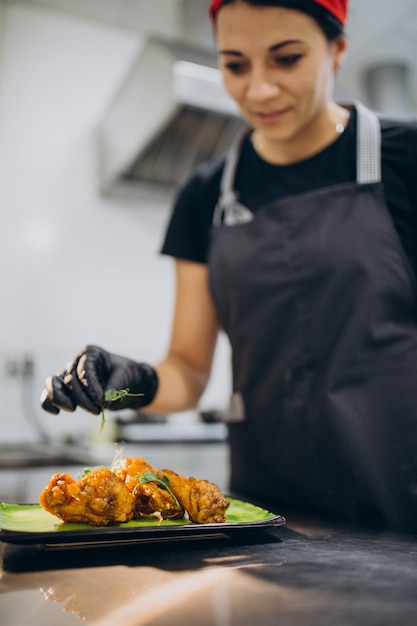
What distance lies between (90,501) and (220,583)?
0.27 m

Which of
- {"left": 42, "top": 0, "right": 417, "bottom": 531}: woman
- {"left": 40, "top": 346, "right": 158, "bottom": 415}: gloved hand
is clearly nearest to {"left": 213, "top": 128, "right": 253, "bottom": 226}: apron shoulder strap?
{"left": 42, "top": 0, "right": 417, "bottom": 531}: woman

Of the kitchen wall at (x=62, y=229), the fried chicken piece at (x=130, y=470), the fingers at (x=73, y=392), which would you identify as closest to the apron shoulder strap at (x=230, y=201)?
the fingers at (x=73, y=392)

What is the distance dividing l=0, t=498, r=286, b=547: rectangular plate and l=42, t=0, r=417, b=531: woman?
0.78ft

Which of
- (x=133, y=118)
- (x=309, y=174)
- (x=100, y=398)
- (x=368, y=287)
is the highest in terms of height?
(x=133, y=118)

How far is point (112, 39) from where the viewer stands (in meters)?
3.57

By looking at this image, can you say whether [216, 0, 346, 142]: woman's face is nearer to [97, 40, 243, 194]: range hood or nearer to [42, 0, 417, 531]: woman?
[42, 0, 417, 531]: woman

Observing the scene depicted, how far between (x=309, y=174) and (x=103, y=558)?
1.04 meters

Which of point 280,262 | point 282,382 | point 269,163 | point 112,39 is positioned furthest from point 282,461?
point 112,39

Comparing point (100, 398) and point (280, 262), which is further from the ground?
point (280, 262)

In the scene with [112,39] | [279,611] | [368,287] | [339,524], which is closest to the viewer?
[279,611]

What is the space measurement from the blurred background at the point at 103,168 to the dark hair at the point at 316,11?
1.53 metres

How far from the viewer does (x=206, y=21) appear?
2.76 meters

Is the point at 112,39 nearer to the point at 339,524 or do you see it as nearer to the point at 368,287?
the point at 368,287

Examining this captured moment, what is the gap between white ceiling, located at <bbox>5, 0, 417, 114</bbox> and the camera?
9.33 feet
